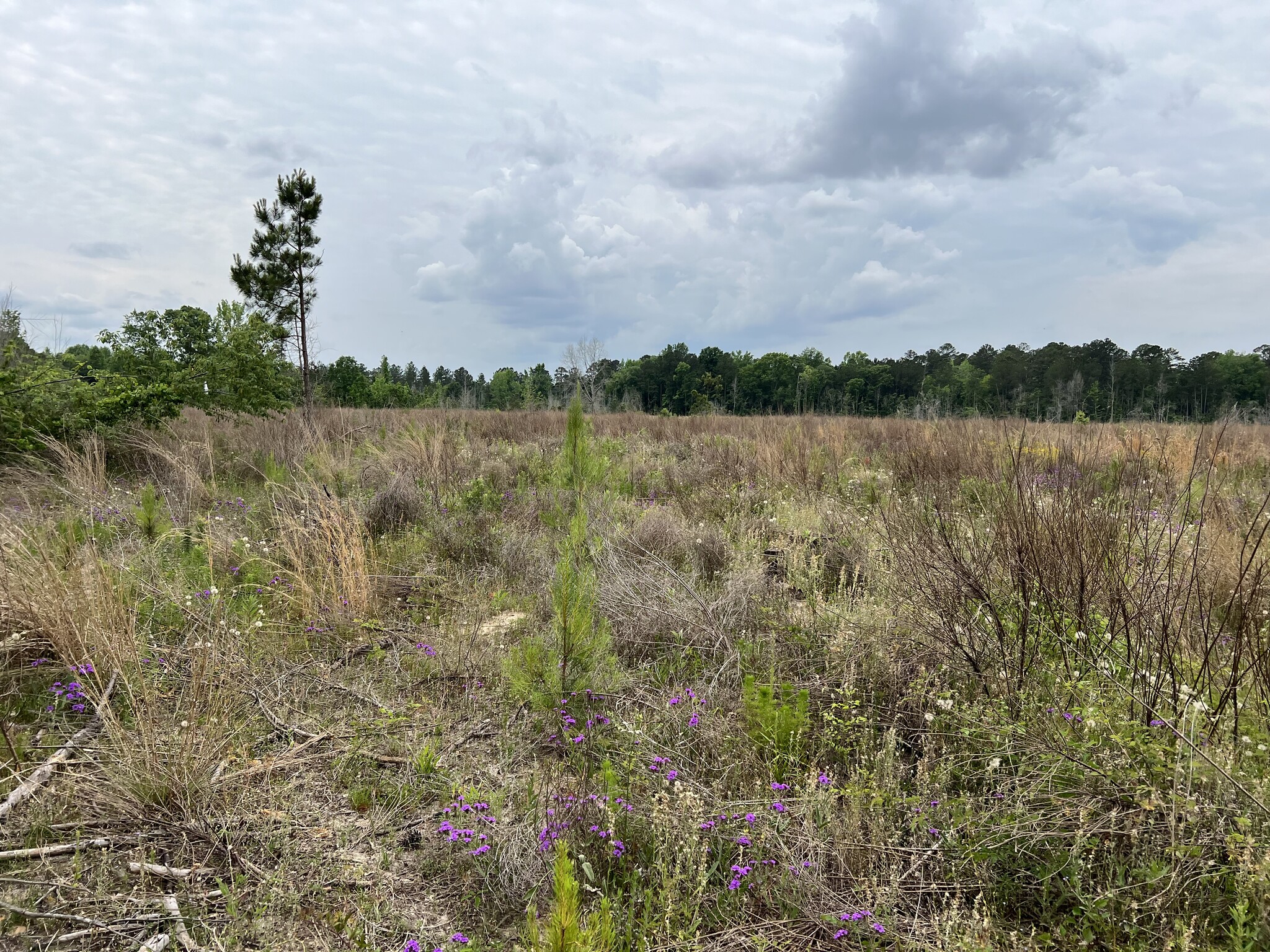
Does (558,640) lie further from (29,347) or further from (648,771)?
(29,347)

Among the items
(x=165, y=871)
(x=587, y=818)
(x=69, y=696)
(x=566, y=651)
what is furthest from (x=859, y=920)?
(x=69, y=696)

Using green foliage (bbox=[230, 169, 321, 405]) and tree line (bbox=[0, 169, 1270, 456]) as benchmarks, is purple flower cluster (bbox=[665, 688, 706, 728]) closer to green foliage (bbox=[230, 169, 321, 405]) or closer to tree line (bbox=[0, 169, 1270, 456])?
tree line (bbox=[0, 169, 1270, 456])

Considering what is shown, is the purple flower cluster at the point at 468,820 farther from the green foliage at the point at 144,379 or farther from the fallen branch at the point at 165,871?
the green foliage at the point at 144,379

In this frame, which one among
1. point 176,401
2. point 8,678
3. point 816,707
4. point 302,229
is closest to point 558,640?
point 816,707

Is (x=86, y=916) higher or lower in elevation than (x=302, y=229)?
lower

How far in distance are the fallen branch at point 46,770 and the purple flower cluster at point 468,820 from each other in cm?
128

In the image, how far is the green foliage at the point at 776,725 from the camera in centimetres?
261

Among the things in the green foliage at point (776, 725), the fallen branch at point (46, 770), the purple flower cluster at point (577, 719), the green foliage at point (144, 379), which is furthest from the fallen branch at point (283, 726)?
the green foliage at point (144, 379)

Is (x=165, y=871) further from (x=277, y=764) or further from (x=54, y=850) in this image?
(x=277, y=764)

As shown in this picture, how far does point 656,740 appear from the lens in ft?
9.46

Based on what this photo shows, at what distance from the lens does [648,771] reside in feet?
8.36

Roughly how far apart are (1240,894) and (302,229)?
2177 cm

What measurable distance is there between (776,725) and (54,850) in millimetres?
2622

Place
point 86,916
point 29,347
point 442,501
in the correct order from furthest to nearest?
point 29,347 → point 442,501 → point 86,916
